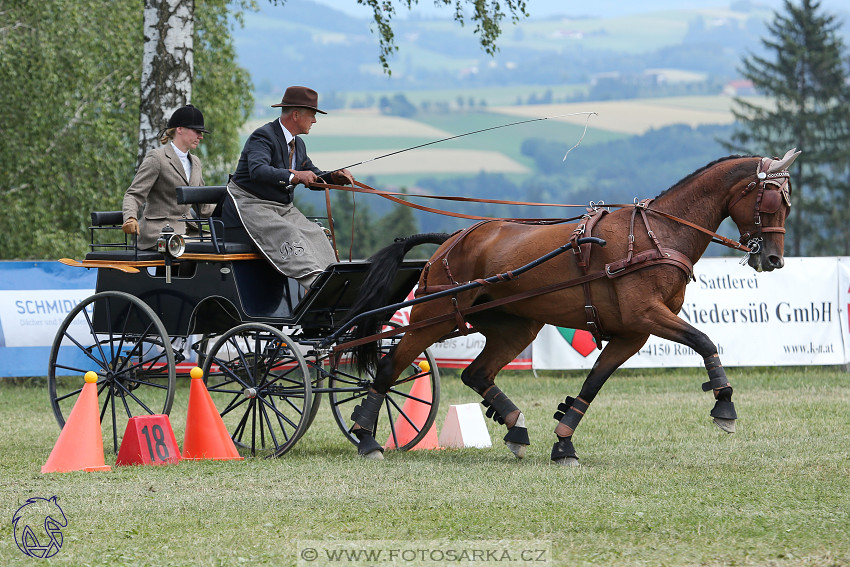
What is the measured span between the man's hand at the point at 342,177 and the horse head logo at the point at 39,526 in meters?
3.02

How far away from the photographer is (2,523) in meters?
5.39

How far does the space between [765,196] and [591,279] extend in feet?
3.70

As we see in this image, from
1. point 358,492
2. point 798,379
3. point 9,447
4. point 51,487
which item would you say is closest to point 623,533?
point 358,492

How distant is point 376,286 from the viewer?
782cm

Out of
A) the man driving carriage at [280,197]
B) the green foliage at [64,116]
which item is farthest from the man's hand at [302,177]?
the green foliage at [64,116]

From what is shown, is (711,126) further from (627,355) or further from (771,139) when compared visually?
(627,355)

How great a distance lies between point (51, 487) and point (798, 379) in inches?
356

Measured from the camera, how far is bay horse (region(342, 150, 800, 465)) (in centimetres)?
680

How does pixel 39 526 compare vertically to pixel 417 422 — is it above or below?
above

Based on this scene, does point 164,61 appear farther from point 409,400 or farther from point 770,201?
point 770,201

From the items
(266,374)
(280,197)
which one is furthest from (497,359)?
(280,197)

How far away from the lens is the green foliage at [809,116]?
4861 centimetres

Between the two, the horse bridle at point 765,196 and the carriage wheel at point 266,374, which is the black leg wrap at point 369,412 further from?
the horse bridle at point 765,196

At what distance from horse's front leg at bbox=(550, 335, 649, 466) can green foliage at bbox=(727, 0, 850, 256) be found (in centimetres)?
4330
